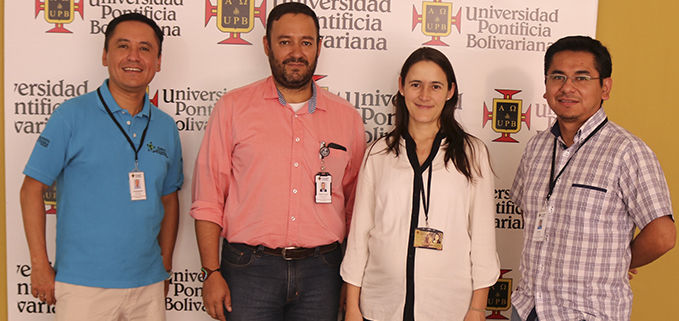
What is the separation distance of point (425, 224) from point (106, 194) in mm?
1490

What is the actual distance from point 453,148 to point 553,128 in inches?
20.5

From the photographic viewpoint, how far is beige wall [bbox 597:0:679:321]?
277cm

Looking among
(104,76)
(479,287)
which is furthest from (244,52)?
(479,287)

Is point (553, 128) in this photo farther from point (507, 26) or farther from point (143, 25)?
point (143, 25)

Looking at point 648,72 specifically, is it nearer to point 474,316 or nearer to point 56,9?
point 474,316

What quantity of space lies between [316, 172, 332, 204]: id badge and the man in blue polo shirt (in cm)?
80

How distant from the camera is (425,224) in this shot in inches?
75.0

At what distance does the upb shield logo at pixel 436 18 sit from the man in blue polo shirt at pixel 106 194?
5.17 feet

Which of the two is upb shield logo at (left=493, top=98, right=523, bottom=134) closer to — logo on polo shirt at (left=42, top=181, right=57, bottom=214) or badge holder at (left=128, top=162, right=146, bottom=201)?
badge holder at (left=128, top=162, right=146, bottom=201)

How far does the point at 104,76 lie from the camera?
2646 mm

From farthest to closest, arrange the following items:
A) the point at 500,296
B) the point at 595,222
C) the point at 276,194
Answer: the point at 500,296
the point at 276,194
the point at 595,222

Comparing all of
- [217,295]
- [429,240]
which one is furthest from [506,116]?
[217,295]

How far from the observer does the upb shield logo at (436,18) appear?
2.69 metres

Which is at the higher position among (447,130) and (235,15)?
(235,15)
